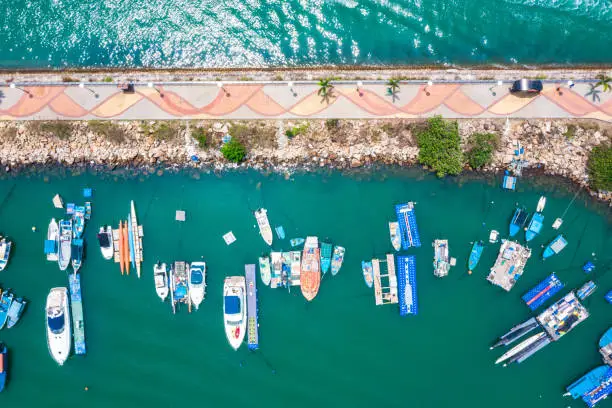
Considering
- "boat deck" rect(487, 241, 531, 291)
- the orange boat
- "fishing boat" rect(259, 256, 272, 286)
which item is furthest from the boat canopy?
"boat deck" rect(487, 241, 531, 291)

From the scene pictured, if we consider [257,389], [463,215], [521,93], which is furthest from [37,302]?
[521,93]

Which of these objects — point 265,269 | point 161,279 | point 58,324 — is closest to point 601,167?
point 265,269

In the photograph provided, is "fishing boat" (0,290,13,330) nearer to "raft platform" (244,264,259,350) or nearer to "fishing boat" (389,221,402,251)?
"raft platform" (244,264,259,350)

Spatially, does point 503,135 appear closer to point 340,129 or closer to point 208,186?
point 340,129

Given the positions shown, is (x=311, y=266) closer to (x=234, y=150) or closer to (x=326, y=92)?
(x=234, y=150)

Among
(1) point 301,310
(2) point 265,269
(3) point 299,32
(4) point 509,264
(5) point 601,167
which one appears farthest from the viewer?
(3) point 299,32

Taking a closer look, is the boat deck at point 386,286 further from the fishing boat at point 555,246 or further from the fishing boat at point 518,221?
the fishing boat at point 555,246

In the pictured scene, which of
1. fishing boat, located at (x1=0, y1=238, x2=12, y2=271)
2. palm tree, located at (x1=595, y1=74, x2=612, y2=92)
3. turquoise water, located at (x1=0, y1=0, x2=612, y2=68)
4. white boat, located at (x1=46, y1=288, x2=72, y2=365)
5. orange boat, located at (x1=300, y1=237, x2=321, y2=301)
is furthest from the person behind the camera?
turquoise water, located at (x1=0, y1=0, x2=612, y2=68)
